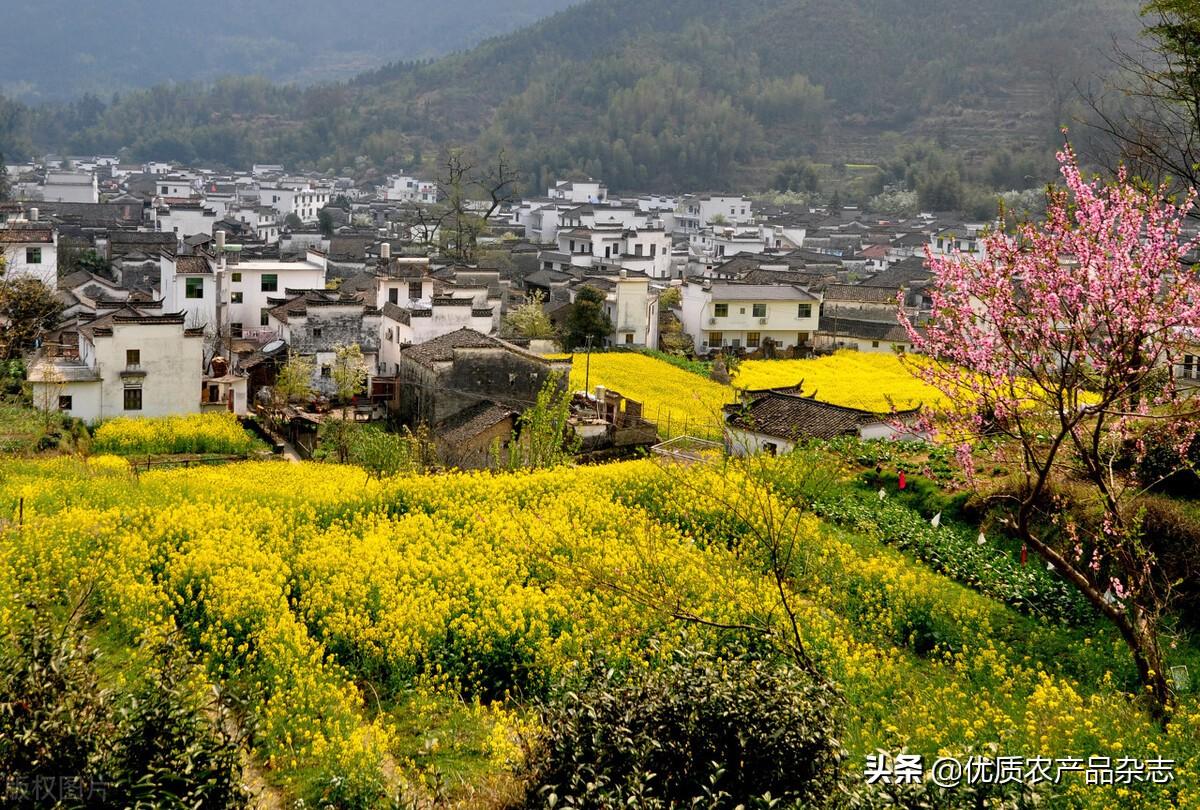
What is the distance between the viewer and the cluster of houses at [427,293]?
28.6 metres

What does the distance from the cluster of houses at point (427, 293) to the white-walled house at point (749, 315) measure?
7 centimetres

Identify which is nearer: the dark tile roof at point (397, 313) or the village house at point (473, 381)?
the village house at point (473, 381)

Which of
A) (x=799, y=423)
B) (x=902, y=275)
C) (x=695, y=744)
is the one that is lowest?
(x=799, y=423)

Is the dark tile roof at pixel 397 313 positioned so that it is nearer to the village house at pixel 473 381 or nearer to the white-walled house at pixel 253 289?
the village house at pixel 473 381

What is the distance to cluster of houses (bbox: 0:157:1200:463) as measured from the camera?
28.6m

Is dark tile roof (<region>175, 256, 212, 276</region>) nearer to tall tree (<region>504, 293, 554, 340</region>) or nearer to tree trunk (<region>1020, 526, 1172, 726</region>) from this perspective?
tall tree (<region>504, 293, 554, 340</region>)

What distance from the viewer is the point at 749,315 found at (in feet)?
148

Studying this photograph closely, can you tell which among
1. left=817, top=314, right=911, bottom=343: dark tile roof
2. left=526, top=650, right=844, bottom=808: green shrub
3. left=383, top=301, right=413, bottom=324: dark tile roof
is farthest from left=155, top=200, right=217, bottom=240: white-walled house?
left=526, top=650, right=844, bottom=808: green shrub

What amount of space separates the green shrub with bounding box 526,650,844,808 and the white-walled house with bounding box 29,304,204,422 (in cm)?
2310

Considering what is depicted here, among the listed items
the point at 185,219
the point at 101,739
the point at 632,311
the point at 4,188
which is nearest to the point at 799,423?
the point at 101,739

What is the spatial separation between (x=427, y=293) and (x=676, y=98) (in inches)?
3240

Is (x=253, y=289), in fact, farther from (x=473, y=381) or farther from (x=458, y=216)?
(x=458, y=216)

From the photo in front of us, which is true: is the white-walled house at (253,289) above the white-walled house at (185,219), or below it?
below

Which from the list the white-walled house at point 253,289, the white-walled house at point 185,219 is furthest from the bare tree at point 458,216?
the white-walled house at point 253,289
